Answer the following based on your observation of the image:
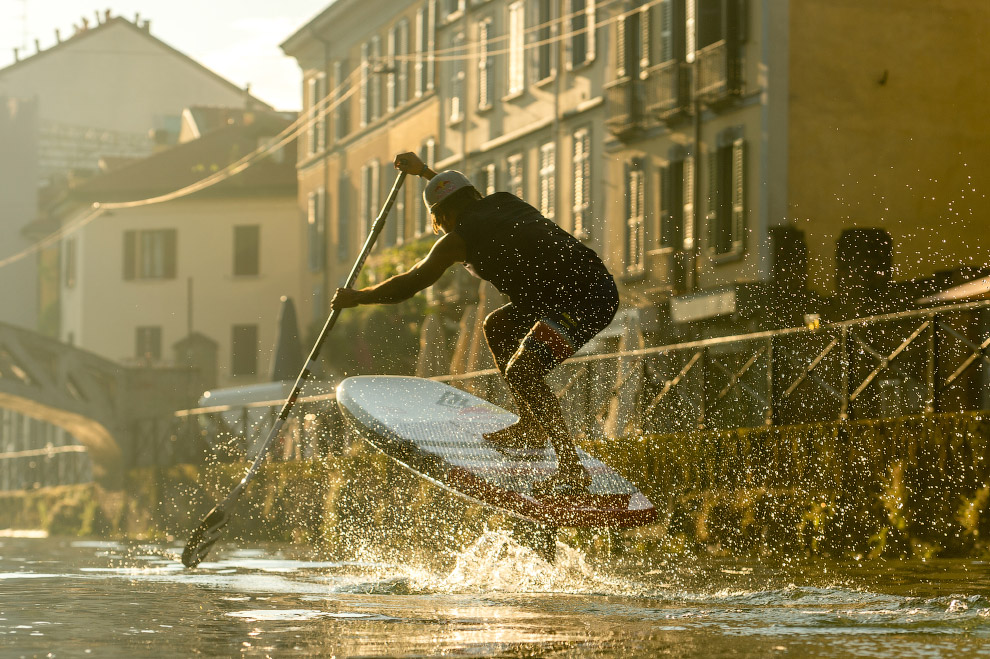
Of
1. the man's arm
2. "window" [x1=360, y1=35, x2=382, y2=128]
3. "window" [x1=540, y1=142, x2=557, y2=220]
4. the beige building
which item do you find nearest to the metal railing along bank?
the man's arm

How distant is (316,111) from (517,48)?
16.6 meters

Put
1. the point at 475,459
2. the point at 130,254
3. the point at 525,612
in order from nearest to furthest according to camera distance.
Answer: the point at 525,612 < the point at 475,459 < the point at 130,254

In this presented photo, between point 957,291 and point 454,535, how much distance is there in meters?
5.66

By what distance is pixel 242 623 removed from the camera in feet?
Answer: 22.2

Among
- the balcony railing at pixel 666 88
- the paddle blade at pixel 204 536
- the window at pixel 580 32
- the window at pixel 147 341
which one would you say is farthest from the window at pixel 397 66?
the paddle blade at pixel 204 536

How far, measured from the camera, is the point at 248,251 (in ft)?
186

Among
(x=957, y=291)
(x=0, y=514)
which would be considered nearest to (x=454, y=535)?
(x=957, y=291)

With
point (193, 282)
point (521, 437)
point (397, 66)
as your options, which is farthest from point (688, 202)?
point (193, 282)

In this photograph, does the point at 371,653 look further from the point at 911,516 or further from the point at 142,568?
the point at 142,568

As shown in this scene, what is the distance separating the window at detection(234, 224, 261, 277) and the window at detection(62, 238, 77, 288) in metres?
6.82

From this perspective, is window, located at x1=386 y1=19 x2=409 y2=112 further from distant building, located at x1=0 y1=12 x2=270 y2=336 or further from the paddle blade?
the paddle blade

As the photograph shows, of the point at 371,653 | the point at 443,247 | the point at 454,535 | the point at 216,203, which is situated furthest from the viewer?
the point at 216,203

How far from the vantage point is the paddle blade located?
39.2 feet

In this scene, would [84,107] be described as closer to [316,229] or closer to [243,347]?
[243,347]
